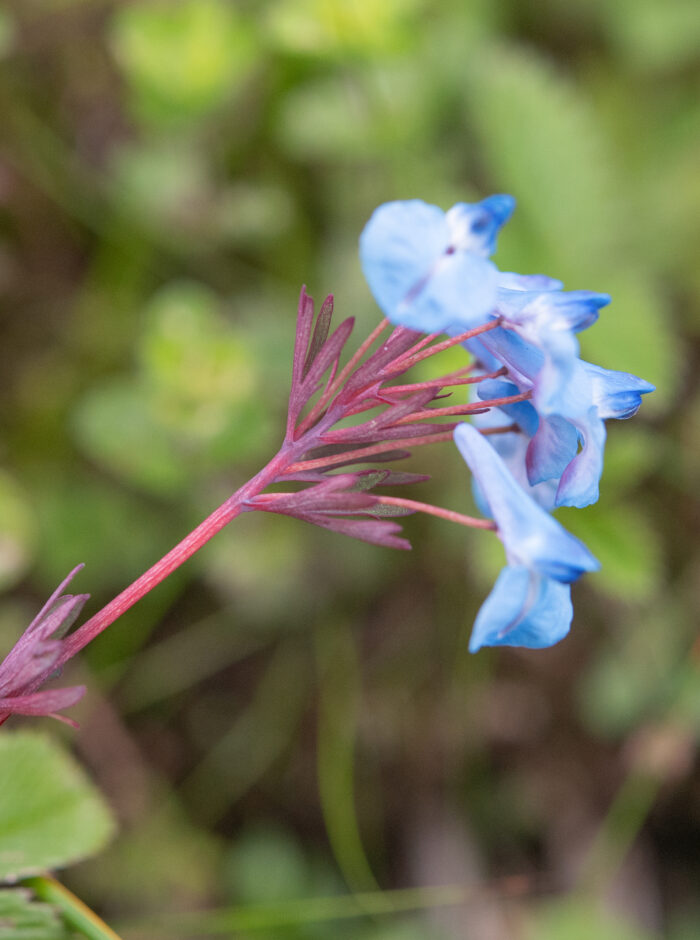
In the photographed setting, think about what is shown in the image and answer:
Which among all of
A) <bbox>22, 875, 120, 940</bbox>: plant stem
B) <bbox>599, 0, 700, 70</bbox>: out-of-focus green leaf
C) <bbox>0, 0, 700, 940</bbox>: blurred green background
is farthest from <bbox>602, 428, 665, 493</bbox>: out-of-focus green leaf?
<bbox>22, 875, 120, 940</bbox>: plant stem

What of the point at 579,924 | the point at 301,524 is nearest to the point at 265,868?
the point at 579,924

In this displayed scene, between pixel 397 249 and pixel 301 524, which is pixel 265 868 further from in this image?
pixel 397 249

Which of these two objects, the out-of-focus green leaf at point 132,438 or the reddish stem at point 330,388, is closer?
the reddish stem at point 330,388

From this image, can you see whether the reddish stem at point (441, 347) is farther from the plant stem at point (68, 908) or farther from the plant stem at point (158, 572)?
the plant stem at point (68, 908)

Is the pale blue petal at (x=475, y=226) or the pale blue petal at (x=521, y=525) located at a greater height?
the pale blue petal at (x=475, y=226)

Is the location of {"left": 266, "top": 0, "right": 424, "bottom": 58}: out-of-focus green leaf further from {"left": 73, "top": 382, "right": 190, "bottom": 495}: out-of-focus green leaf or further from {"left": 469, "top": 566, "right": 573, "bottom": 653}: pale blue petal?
{"left": 469, "top": 566, "right": 573, "bottom": 653}: pale blue petal

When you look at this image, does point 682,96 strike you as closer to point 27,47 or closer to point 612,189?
point 612,189

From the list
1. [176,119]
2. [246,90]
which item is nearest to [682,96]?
[246,90]

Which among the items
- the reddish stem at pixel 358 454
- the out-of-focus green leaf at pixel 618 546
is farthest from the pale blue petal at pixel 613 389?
the out-of-focus green leaf at pixel 618 546
